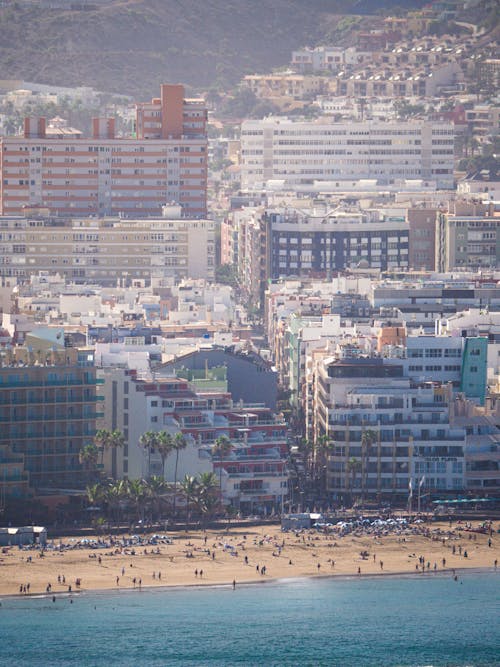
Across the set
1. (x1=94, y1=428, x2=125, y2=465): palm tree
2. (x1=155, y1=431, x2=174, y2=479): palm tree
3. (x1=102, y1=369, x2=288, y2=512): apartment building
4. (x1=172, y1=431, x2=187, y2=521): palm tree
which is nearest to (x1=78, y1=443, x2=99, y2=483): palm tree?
(x1=94, y1=428, x2=125, y2=465): palm tree

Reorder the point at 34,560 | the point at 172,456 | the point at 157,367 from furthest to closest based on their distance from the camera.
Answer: the point at 157,367, the point at 172,456, the point at 34,560

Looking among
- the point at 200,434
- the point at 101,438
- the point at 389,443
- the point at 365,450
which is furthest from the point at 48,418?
the point at 389,443

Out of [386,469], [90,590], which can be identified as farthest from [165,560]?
[386,469]

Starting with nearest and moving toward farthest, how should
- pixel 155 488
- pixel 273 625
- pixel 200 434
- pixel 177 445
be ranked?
1. pixel 273 625
2. pixel 155 488
3. pixel 177 445
4. pixel 200 434

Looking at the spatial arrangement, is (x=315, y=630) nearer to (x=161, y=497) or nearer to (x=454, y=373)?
(x=161, y=497)

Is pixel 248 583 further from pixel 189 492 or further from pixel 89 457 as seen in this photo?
pixel 89 457

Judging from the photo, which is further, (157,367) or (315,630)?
(157,367)
